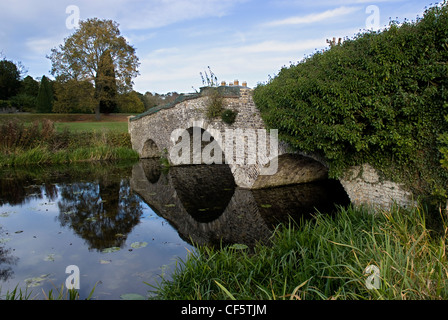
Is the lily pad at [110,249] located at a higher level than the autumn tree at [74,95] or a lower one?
lower

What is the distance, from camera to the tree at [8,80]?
34.7 meters

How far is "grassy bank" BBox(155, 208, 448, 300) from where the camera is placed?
2873mm

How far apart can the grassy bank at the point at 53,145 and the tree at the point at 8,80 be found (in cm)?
2339

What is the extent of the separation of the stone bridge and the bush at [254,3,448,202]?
0.35 meters

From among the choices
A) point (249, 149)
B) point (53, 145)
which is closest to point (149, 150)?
point (53, 145)

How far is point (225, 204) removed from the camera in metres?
8.65

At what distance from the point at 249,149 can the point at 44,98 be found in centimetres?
3115

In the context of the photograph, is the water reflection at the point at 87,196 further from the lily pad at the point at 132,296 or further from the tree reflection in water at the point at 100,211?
the lily pad at the point at 132,296

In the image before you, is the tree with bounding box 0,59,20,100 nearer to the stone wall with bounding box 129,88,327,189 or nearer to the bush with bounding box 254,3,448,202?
the stone wall with bounding box 129,88,327,189

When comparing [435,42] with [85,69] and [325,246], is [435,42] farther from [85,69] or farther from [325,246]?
[85,69]

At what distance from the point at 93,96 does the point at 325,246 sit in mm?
31025

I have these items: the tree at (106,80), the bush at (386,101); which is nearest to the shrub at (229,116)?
the bush at (386,101)

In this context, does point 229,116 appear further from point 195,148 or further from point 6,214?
point 6,214

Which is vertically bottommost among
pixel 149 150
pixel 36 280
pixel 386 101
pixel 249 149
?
pixel 36 280
